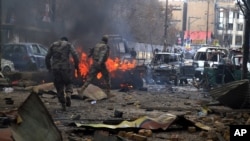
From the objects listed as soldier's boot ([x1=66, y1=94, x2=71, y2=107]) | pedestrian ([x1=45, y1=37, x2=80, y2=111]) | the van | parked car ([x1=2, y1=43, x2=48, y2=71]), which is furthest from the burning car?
pedestrian ([x1=45, y1=37, x2=80, y2=111])

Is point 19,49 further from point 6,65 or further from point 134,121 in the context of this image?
point 134,121

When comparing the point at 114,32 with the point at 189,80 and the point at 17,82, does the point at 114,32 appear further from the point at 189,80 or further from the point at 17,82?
the point at 17,82

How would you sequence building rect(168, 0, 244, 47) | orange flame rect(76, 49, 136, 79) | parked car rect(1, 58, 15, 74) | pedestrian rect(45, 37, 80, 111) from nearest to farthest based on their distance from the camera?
pedestrian rect(45, 37, 80, 111) < orange flame rect(76, 49, 136, 79) < parked car rect(1, 58, 15, 74) < building rect(168, 0, 244, 47)

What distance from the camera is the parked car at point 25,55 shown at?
1948 cm

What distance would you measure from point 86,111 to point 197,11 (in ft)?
302

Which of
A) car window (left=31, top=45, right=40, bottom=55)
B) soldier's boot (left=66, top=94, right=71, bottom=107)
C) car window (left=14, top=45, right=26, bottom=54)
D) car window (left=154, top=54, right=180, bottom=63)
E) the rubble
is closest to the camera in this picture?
the rubble

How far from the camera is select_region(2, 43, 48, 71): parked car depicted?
19484 mm

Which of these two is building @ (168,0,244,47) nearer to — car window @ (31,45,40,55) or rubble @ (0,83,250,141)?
car window @ (31,45,40,55)

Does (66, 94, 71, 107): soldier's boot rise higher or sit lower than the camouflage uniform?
lower

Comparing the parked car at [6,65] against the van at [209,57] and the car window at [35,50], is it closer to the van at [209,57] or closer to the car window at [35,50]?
the car window at [35,50]

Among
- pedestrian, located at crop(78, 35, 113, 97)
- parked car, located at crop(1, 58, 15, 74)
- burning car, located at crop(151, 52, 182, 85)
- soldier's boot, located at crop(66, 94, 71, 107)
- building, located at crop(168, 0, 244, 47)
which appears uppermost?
building, located at crop(168, 0, 244, 47)

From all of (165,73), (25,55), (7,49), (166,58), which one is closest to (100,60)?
(25,55)

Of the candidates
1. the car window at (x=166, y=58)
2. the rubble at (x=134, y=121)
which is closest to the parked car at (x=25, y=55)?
the car window at (x=166, y=58)

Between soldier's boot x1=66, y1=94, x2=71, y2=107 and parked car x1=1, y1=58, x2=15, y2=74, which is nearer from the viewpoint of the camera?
soldier's boot x1=66, y1=94, x2=71, y2=107
